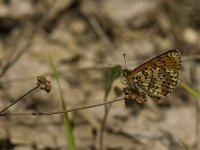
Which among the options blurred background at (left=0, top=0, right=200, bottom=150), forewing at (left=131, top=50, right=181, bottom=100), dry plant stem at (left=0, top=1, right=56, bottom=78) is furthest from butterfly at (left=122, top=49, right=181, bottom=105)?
dry plant stem at (left=0, top=1, right=56, bottom=78)

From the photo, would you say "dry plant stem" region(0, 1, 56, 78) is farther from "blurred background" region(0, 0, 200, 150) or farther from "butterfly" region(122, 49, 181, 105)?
"butterfly" region(122, 49, 181, 105)

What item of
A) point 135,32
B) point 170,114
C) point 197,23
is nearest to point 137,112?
point 170,114

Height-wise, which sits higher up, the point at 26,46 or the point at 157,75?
the point at 26,46

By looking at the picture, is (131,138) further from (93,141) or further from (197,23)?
(197,23)

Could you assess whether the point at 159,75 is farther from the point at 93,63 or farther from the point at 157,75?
the point at 93,63

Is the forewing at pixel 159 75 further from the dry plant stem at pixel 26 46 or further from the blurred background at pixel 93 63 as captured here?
the dry plant stem at pixel 26 46

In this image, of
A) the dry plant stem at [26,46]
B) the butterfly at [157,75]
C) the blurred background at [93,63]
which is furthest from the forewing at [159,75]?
the dry plant stem at [26,46]

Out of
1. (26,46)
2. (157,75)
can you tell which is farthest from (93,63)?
(157,75)
